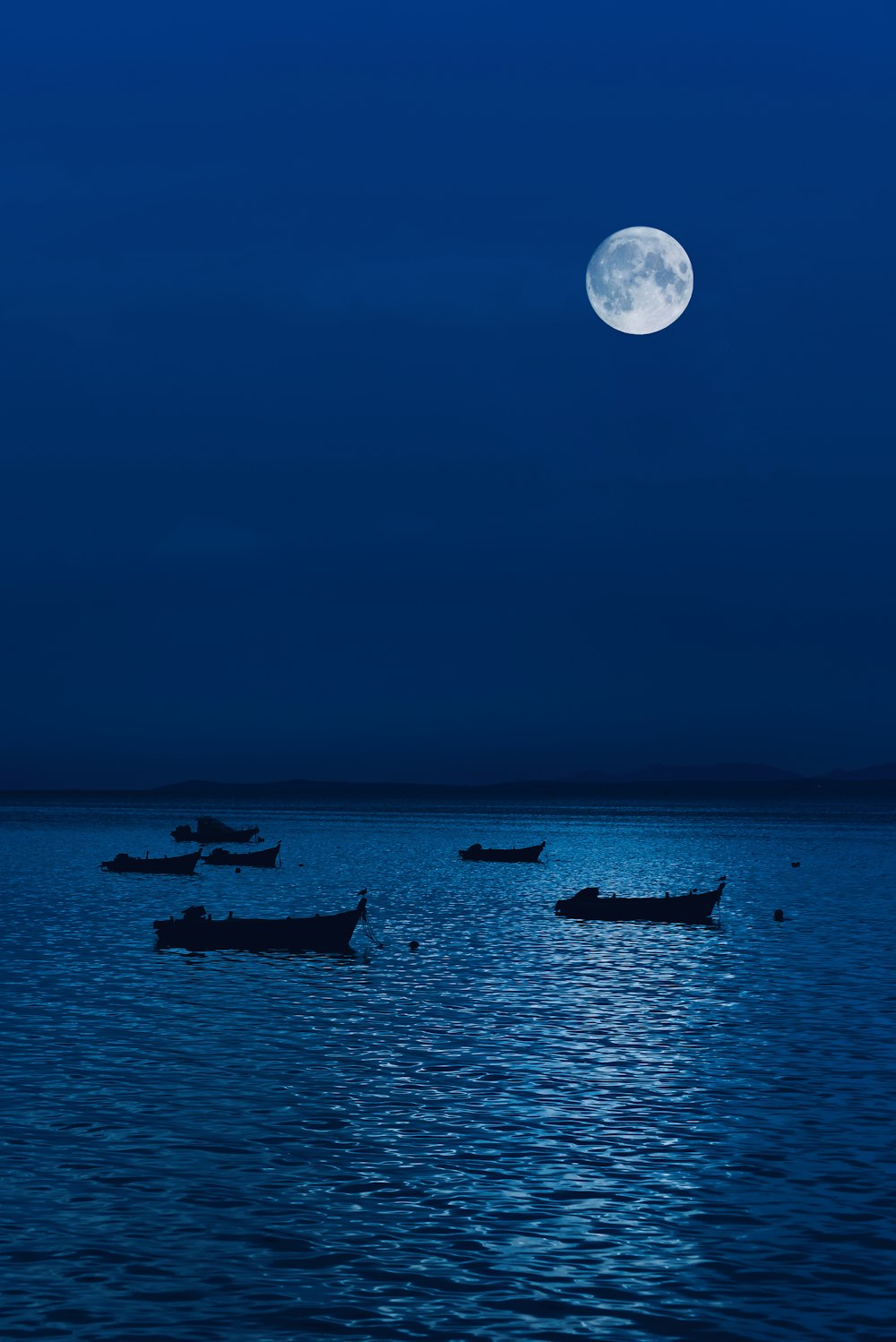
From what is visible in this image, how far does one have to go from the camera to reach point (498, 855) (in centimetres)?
14062

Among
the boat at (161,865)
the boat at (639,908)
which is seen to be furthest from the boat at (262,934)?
the boat at (161,865)

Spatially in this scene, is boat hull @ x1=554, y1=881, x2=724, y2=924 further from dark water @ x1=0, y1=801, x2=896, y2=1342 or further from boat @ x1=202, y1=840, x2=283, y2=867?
boat @ x1=202, y1=840, x2=283, y2=867

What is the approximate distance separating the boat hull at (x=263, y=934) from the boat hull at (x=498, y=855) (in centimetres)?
7866

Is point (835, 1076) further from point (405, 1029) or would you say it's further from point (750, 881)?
point (750, 881)

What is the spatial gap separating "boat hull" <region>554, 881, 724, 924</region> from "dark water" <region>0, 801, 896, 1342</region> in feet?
48.9

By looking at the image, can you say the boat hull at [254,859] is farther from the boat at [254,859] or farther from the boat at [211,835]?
the boat at [211,835]

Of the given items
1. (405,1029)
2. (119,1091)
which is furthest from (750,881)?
(119,1091)

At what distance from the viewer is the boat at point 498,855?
13962 centimetres

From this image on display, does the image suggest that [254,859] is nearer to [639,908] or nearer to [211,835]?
[211,835]

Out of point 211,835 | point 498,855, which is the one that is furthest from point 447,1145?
point 211,835

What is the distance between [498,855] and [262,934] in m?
82.4

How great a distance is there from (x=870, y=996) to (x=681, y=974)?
29.2ft

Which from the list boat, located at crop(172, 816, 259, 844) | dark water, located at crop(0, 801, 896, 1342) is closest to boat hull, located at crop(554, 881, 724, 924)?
dark water, located at crop(0, 801, 896, 1342)

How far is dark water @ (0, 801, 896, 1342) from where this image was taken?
61.6ft
